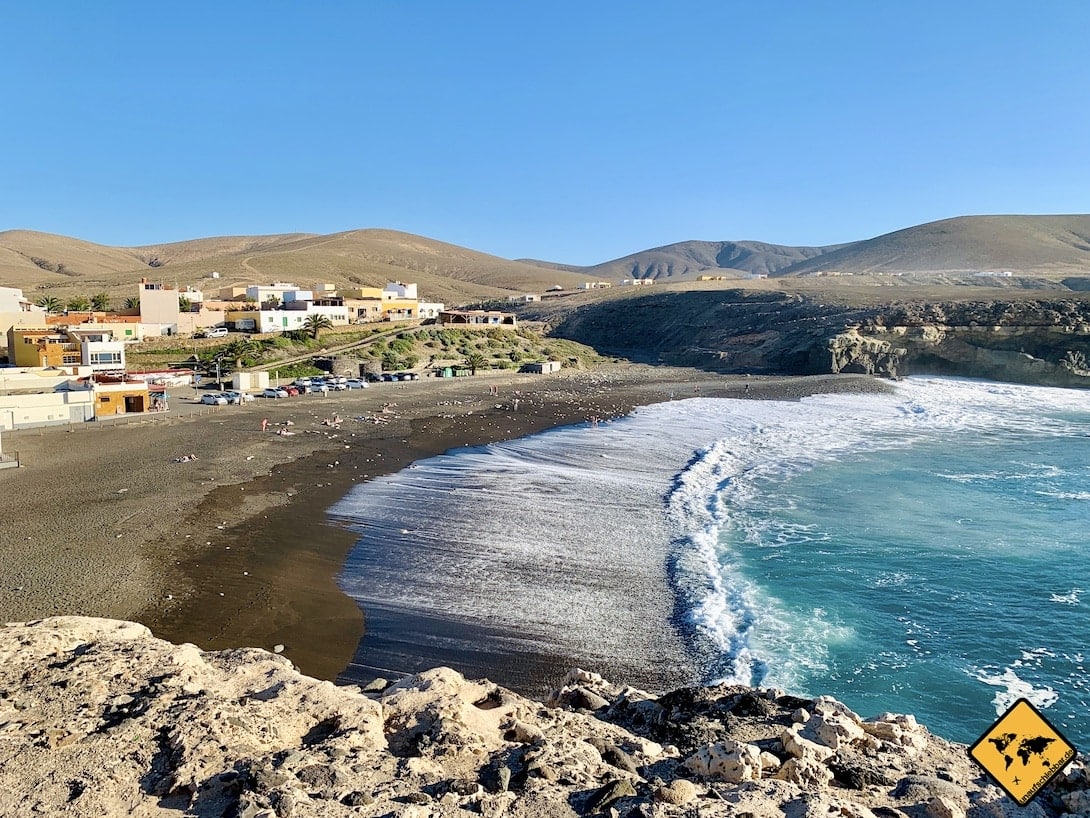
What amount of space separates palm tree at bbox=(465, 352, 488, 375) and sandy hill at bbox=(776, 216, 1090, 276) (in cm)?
10709

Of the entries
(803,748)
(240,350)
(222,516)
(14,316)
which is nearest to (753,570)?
(803,748)

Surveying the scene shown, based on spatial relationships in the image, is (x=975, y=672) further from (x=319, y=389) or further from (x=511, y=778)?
(x=319, y=389)

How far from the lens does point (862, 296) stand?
7719 cm

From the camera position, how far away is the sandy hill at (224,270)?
101875 mm

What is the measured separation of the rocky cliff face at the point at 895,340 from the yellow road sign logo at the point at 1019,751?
61169 mm

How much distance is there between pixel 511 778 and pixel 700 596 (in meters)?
9.36

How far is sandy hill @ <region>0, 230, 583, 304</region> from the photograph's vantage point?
10188cm

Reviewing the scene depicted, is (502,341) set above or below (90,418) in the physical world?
above

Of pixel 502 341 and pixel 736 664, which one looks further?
pixel 502 341

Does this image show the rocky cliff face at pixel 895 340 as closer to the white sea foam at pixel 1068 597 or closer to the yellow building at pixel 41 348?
the white sea foam at pixel 1068 597

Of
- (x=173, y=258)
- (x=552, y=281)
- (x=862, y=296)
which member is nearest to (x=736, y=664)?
(x=862, y=296)

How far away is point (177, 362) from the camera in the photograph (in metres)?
A: 48.7

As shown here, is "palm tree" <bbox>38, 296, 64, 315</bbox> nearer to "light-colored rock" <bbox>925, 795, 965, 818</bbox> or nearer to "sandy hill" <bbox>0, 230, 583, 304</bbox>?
"sandy hill" <bbox>0, 230, 583, 304</bbox>

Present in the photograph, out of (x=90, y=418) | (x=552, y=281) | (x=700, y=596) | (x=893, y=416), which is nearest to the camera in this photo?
(x=700, y=596)
